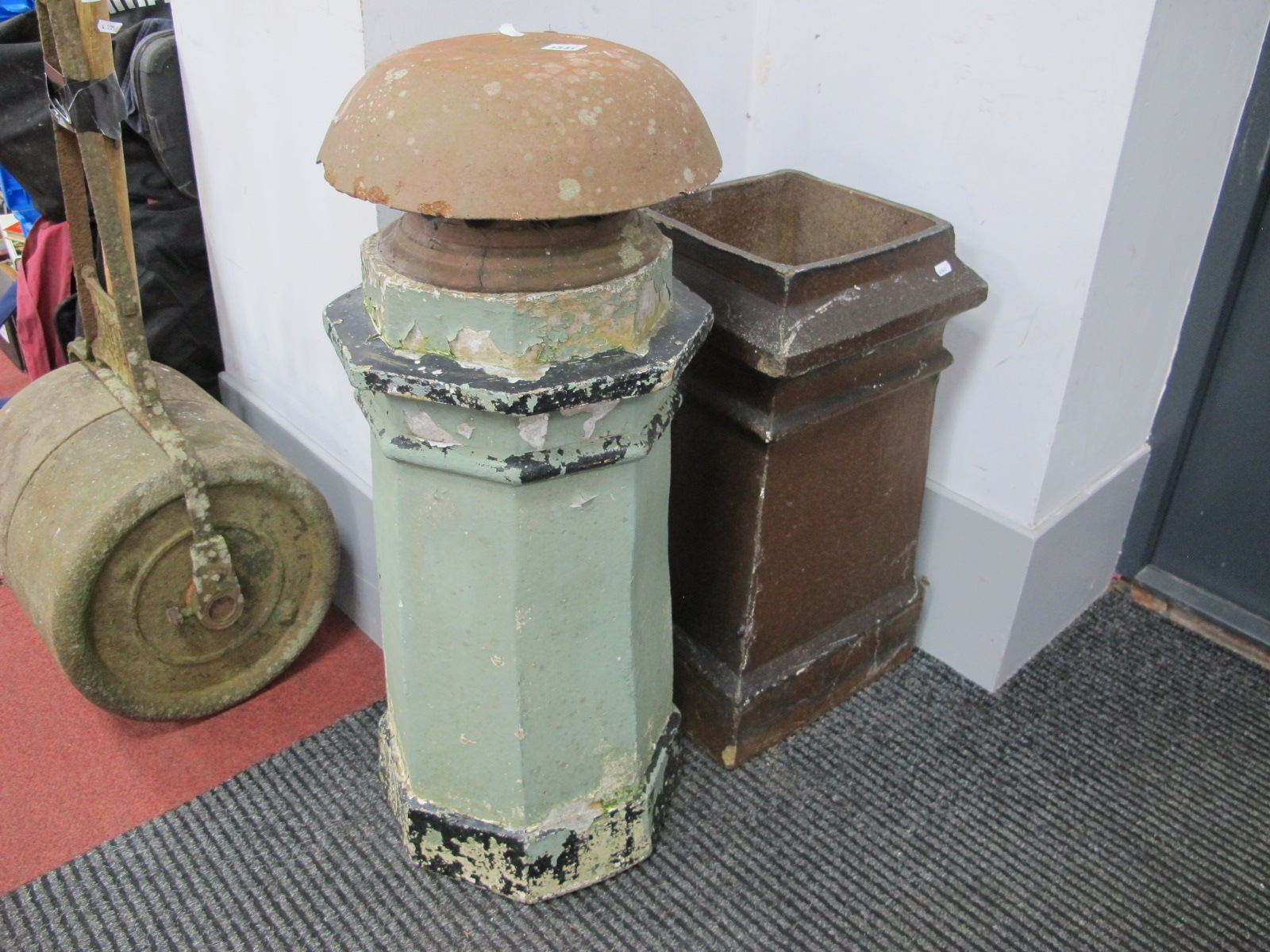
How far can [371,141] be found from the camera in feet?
3.19

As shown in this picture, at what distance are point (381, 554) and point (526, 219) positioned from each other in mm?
499

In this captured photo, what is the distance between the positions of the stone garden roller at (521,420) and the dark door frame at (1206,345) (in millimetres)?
939

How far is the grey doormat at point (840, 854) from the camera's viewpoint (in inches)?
54.7

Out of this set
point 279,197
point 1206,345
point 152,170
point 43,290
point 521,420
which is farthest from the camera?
point 43,290

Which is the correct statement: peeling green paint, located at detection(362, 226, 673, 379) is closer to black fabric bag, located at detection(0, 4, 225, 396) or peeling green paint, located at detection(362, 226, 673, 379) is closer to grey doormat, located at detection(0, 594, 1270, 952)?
grey doormat, located at detection(0, 594, 1270, 952)

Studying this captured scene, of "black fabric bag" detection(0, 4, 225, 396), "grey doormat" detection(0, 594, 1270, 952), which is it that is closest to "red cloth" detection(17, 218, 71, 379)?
"black fabric bag" detection(0, 4, 225, 396)

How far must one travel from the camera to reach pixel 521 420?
41.6 inches

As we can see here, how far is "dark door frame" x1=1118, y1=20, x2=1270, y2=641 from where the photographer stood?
5.30 feet

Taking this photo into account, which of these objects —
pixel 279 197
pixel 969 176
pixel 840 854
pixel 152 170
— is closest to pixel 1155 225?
pixel 969 176

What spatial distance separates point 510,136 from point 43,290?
5.54 feet

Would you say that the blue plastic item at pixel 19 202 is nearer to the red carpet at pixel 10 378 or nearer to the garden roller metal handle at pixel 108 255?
the red carpet at pixel 10 378

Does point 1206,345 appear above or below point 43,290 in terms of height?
above

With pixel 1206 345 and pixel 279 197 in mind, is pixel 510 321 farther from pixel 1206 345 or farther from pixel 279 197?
pixel 1206 345

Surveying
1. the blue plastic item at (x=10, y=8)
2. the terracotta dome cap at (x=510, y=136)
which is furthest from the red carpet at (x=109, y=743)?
the blue plastic item at (x=10, y=8)
